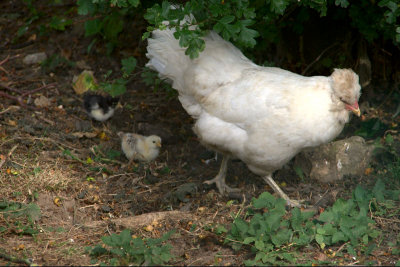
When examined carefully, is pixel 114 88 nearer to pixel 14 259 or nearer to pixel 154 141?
pixel 154 141

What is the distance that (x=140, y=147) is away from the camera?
512 cm

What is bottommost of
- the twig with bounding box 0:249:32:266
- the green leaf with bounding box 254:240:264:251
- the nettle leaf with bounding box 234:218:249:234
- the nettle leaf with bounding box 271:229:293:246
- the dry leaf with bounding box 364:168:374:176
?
the twig with bounding box 0:249:32:266

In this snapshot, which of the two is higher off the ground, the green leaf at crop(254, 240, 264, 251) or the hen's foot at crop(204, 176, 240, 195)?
the green leaf at crop(254, 240, 264, 251)

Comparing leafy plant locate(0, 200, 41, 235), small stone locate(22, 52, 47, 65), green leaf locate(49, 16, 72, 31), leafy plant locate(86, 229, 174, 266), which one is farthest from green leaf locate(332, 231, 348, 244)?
small stone locate(22, 52, 47, 65)

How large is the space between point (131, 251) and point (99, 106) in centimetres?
259

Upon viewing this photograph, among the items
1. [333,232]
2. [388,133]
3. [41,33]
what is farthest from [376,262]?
[41,33]

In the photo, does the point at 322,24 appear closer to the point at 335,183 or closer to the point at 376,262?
the point at 335,183

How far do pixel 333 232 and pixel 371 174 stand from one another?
54.8 inches

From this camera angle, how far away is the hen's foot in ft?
15.6

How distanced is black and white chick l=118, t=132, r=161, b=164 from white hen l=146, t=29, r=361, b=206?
81 cm

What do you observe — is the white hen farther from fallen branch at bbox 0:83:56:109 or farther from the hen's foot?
fallen branch at bbox 0:83:56:109

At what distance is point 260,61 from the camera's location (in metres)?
5.95

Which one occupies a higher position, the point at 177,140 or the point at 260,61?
the point at 260,61

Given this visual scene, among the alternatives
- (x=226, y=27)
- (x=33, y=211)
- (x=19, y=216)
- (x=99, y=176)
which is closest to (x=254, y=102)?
(x=226, y=27)
